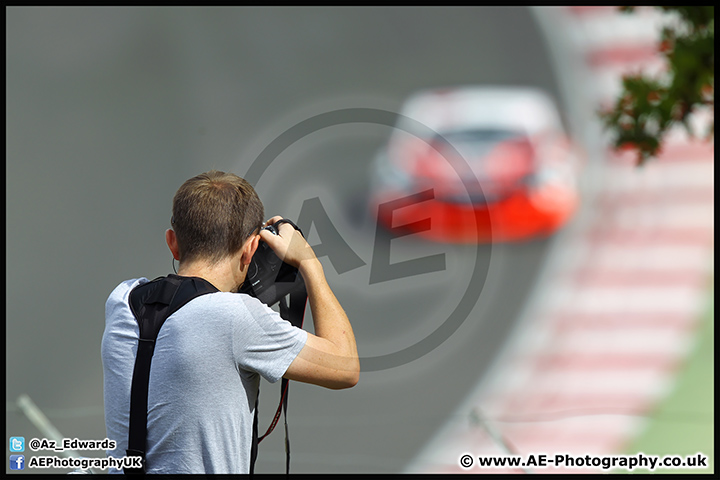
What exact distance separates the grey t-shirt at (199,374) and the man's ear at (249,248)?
0.13m

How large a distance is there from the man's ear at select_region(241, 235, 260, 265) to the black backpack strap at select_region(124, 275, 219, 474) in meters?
0.13

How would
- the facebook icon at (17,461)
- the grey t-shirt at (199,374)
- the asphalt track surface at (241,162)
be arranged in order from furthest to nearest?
the asphalt track surface at (241,162), the facebook icon at (17,461), the grey t-shirt at (199,374)

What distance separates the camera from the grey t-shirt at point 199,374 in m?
1.37

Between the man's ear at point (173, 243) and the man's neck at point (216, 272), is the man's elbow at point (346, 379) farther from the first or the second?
the man's ear at point (173, 243)

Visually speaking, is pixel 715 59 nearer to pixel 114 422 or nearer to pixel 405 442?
pixel 114 422

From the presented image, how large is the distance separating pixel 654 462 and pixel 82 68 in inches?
277

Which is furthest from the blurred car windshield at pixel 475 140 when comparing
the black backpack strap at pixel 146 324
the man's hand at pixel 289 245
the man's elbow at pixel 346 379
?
the black backpack strap at pixel 146 324

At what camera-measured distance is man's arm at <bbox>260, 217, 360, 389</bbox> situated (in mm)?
1447

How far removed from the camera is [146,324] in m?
1.39

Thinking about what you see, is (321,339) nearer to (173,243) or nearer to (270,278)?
A: (270,278)

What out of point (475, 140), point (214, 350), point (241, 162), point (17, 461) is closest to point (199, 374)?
point (214, 350)

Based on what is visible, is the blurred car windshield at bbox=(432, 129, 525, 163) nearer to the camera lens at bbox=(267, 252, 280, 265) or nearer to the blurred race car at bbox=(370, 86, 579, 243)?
the blurred race car at bbox=(370, 86, 579, 243)

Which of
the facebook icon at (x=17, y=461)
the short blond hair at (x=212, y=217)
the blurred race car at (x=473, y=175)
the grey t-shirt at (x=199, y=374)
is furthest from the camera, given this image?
the blurred race car at (x=473, y=175)

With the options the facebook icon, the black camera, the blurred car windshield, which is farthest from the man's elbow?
the blurred car windshield
